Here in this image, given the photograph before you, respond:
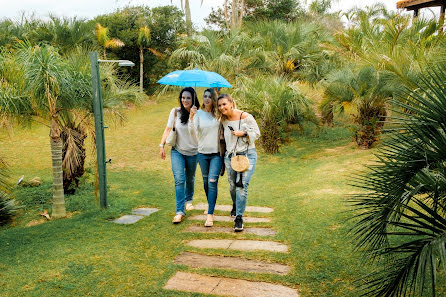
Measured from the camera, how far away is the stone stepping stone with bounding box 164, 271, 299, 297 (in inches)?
135

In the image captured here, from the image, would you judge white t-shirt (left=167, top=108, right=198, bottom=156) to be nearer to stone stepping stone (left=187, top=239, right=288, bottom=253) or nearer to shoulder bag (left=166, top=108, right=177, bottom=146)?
shoulder bag (left=166, top=108, right=177, bottom=146)

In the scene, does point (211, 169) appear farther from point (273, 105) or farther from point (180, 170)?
point (273, 105)

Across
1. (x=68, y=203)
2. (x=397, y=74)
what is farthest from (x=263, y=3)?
(x=68, y=203)

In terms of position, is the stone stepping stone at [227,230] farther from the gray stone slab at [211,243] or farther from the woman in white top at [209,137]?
the gray stone slab at [211,243]

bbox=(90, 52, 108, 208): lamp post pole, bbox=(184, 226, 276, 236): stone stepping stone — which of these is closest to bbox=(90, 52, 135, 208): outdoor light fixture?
bbox=(90, 52, 108, 208): lamp post pole

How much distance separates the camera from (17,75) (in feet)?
18.8

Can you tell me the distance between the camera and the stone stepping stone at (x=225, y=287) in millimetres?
3426

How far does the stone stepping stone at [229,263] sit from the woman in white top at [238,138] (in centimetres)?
89

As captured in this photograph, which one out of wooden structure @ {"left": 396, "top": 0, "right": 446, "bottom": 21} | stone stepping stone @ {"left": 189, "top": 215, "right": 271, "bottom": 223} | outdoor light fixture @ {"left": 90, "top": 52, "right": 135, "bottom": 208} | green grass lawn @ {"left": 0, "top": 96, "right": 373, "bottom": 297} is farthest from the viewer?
wooden structure @ {"left": 396, "top": 0, "right": 446, "bottom": 21}

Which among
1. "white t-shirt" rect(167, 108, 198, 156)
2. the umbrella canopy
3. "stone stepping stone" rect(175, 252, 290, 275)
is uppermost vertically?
the umbrella canopy

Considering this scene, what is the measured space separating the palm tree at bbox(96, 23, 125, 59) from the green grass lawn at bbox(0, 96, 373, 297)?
829cm

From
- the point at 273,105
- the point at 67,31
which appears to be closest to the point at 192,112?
the point at 273,105

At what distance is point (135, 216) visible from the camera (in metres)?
6.04

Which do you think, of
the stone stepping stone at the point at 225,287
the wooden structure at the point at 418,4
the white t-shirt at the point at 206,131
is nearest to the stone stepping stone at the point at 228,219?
the white t-shirt at the point at 206,131
